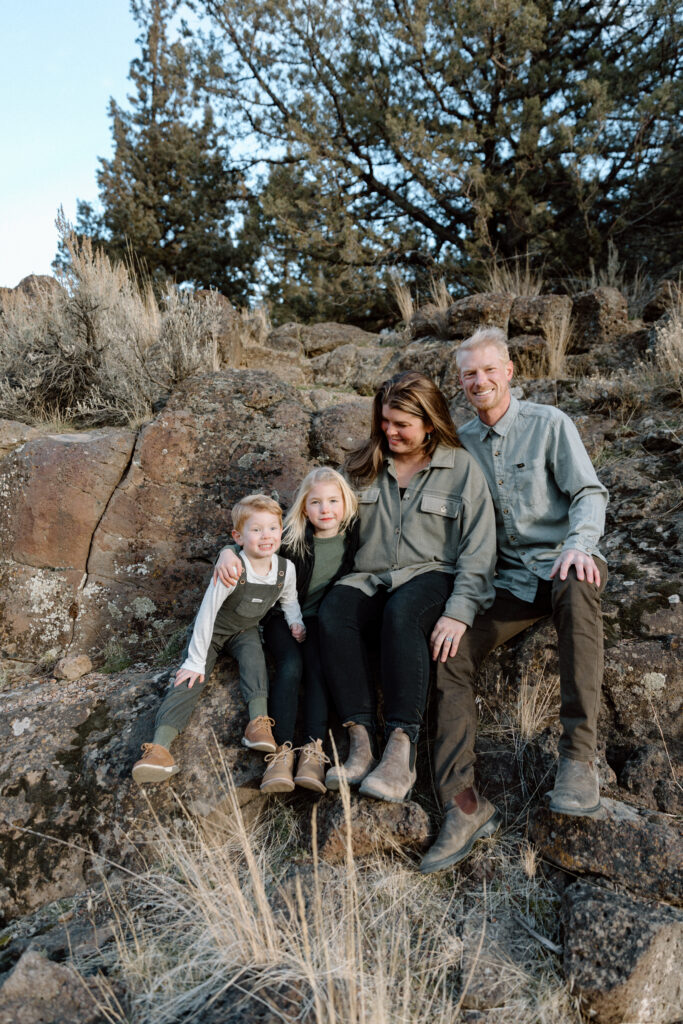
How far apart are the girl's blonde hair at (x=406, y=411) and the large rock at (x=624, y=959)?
6.97 ft

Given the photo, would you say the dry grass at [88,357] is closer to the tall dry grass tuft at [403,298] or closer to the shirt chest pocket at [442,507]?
the shirt chest pocket at [442,507]

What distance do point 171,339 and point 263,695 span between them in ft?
14.7

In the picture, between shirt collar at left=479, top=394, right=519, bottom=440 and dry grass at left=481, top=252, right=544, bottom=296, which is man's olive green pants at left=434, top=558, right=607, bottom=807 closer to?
shirt collar at left=479, top=394, right=519, bottom=440

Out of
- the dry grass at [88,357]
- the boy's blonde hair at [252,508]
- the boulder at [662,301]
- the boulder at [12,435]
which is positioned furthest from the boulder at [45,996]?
the boulder at [662,301]

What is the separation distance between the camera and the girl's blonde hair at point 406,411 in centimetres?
341

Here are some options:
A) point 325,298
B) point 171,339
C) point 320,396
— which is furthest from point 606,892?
point 325,298

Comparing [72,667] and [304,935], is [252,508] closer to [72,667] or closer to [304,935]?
[72,667]

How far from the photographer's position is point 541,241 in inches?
411

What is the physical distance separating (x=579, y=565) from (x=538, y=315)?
16.3ft

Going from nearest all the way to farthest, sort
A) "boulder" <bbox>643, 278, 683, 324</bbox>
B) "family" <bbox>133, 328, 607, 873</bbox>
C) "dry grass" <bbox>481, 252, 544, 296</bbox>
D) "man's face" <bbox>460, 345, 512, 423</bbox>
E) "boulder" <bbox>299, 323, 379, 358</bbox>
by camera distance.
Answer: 1. "family" <bbox>133, 328, 607, 873</bbox>
2. "man's face" <bbox>460, 345, 512, 423</bbox>
3. "boulder" <bbox>643, 278, 683, 324</bbox>
4. "boulder" <bbox>299, 323, 379, 358</bbox>
5. "dry grass" <bbox>481, 252, 544, 296</bbox>

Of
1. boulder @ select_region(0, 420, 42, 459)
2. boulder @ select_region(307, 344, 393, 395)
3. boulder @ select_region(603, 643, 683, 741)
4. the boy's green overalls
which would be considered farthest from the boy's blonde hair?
boulder @ select_region(307, 344, 393, 395)

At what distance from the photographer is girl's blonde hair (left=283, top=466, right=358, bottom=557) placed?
135 inches

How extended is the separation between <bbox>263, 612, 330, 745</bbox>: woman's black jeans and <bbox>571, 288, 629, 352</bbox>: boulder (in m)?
5.19

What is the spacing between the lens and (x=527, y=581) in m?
3.16
